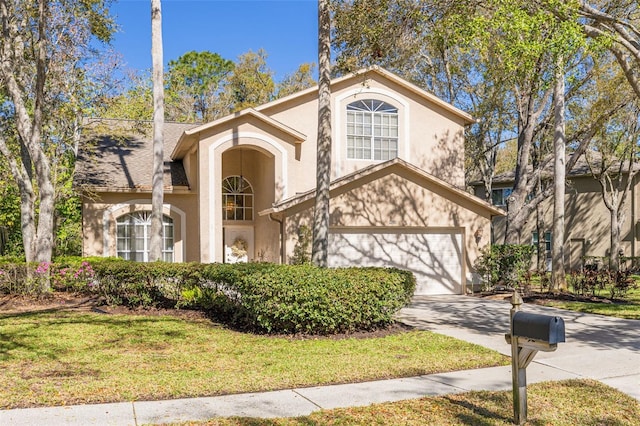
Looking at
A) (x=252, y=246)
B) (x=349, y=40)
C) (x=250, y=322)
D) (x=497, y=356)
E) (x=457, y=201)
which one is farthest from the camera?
(x=252, y=246)

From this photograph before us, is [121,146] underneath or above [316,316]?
above

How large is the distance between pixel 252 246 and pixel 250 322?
425 inches

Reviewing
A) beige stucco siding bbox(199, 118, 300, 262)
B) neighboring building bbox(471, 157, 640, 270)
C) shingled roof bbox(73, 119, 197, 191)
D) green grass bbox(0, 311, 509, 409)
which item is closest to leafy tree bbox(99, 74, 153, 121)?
shingled roof bbox(73, 119, 197, 191)

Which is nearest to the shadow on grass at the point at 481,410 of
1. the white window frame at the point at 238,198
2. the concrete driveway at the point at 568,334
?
the concrete driveway at the point at 568,334

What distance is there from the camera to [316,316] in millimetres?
10188

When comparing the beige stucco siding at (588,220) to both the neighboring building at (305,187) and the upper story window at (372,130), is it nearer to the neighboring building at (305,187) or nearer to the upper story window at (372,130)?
the neighboring building at (305,187)

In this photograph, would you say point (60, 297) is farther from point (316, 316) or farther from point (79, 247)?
point (79, 247)

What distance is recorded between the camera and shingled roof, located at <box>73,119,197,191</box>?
65.7ft

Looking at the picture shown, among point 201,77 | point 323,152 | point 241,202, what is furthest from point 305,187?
point 201,77

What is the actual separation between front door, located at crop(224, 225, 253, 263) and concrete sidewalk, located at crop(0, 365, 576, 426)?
577 inches

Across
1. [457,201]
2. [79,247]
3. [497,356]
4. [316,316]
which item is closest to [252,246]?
[457,201]

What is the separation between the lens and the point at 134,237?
66.8 feet

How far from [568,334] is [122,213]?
592 inches

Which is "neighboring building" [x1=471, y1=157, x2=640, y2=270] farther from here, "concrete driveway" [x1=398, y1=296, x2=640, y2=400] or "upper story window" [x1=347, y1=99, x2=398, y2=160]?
"concrete driveway" [x1=398, y1=296, x2=640, y2=400]
